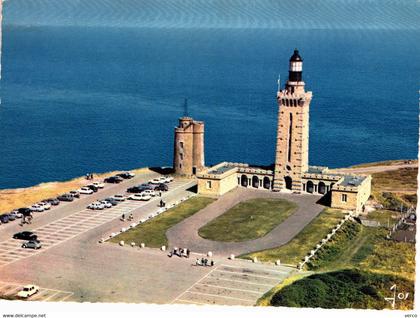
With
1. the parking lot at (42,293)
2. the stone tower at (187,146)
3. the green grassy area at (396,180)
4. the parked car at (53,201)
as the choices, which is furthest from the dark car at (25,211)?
the green grassy area at (396,180)

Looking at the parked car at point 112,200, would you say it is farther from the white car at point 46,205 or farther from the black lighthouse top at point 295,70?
the black lighthouse top at point 295,70

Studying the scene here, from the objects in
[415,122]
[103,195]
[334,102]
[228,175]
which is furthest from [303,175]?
[334,102]

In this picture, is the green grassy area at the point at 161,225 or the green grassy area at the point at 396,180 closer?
the green grassy area at the point at 161,225

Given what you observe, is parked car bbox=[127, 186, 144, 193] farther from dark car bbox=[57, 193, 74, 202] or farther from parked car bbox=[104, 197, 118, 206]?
dark car bbox=[57, 193, 74, 202]

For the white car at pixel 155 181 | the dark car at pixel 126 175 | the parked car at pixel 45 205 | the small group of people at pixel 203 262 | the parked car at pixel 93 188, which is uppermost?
the dark car at pixel 126 175

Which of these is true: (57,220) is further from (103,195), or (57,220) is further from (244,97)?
(244,97)
